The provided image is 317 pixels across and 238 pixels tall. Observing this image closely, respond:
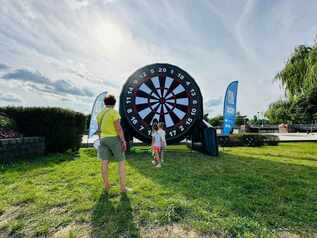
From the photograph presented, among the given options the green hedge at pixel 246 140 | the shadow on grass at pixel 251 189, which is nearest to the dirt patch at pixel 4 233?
the shadow on grass at pixel 251 189

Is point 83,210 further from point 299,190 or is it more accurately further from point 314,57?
point 314,57

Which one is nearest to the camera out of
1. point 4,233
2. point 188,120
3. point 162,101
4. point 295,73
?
point 4,233

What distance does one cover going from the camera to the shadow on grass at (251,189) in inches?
129

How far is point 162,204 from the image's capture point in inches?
142

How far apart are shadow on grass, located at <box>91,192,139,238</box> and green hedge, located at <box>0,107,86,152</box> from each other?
625cm

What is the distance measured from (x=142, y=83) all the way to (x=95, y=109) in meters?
2.48

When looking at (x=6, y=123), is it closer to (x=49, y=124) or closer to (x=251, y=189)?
(x=49, y=124)

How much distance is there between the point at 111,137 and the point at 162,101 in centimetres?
572

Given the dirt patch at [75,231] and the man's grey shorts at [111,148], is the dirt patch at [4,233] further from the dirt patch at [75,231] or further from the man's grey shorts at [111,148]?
the man's grey shorts at [111,148]

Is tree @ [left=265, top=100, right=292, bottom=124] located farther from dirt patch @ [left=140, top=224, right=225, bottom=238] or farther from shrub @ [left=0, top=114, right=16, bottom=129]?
dirt patch @ [left=140, top=224, right=225, bottom=238]

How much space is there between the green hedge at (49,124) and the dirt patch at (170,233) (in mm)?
7420

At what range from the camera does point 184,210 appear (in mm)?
3400

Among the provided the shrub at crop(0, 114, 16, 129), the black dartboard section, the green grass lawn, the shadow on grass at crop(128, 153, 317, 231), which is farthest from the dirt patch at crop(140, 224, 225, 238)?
the shrub at crop(0, 114, 16, 129)

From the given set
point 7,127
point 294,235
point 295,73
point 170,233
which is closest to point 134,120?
point 7,127
